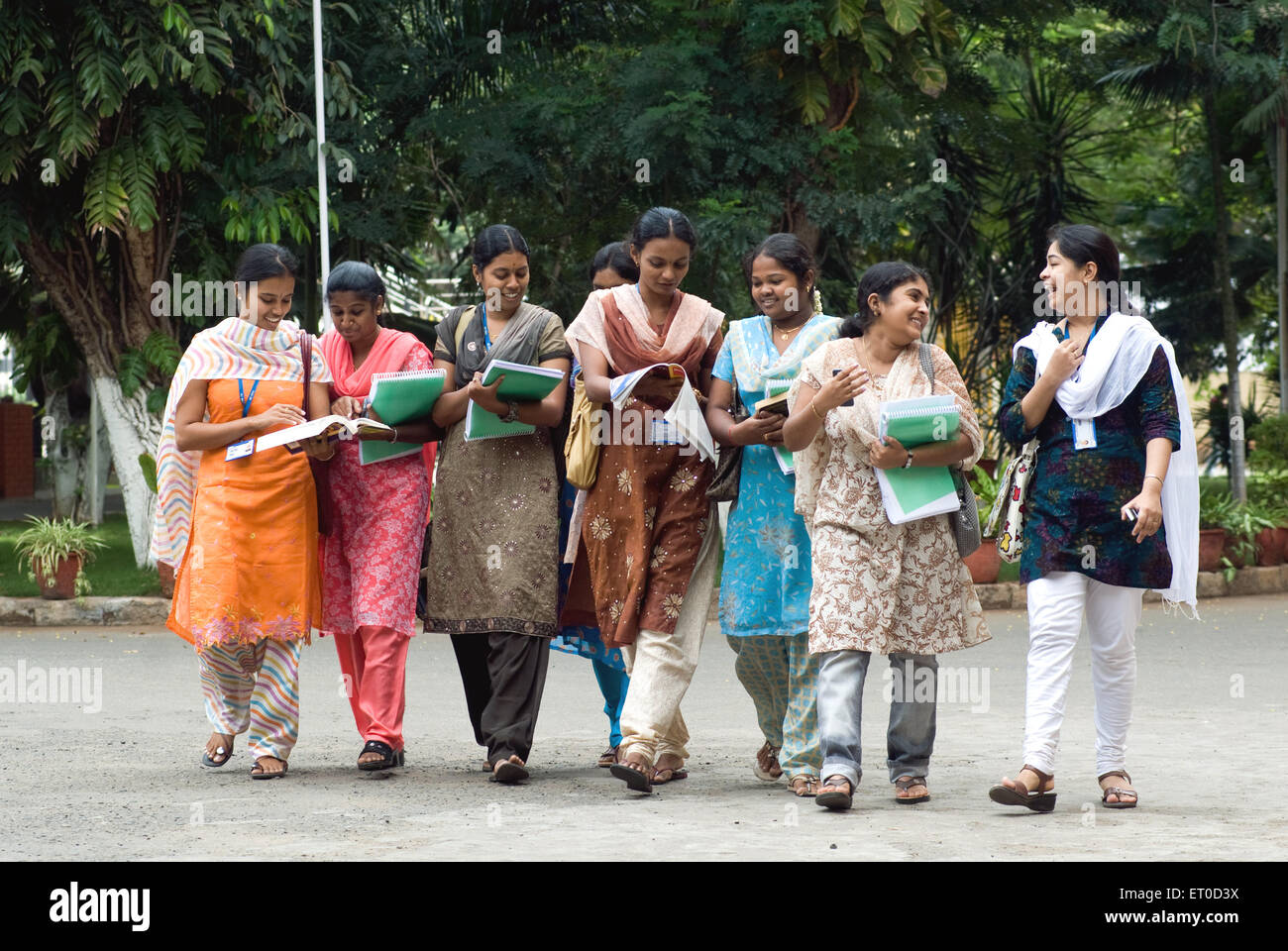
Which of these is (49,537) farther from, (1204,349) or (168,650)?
(1204,349)

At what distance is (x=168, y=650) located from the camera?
1137 cm

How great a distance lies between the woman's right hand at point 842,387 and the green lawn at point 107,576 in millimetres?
8696

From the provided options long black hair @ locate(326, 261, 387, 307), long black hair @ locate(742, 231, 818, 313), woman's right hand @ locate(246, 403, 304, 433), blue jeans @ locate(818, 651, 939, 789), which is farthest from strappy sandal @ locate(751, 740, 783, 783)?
long black hair @ locate(326, 261, 387, 307)

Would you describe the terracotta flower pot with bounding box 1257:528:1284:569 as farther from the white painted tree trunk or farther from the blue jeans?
the white painted tree trunk

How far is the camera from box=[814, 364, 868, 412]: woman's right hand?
18.4ft

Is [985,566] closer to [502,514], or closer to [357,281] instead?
[502,514]

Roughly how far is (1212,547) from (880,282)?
28.9 feet

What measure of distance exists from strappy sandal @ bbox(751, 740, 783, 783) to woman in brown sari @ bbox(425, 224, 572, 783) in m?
0.90

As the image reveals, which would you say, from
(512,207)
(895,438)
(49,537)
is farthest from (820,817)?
(512,207)

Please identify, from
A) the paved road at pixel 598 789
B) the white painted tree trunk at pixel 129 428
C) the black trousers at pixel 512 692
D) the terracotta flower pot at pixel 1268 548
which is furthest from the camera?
the terracotta flower pot at pixel 1268 548

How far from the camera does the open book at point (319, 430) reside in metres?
6.34

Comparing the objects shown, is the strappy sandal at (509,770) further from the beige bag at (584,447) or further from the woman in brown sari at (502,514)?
the beige bag at (584,447)

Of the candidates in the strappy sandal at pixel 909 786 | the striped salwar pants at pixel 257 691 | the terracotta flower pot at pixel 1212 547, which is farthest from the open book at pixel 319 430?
the terracotta flower pot at pixel 1212 547

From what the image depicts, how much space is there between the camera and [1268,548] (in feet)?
47.3
